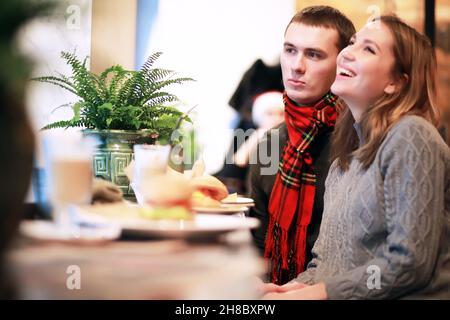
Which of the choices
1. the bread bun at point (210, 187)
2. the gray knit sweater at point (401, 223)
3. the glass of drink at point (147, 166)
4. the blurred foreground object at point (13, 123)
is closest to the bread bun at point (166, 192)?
the glass of drink at point (147, 166)

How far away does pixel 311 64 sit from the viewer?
5.35 feet

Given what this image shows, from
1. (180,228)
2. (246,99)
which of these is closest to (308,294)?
(180,228)

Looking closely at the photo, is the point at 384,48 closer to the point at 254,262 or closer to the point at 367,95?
the point at 367,95

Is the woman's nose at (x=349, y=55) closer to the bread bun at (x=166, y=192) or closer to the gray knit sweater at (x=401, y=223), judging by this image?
the gray knit sweater at (x=401, y=223)

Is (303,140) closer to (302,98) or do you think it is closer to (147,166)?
(302,98)

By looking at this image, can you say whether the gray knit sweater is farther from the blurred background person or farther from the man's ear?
the blurred background person

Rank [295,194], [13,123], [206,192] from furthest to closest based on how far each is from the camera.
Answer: [295,194], [206,192], [13,123]

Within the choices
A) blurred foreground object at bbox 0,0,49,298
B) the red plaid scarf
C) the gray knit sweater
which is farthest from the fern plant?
blurred foreground object at bbox 0,0,49,298

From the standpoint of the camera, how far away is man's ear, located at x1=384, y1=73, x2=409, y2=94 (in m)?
1.14

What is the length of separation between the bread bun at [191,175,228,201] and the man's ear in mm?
408

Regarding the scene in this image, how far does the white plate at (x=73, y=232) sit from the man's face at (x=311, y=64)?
1.04 meters

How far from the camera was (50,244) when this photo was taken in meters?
0.63

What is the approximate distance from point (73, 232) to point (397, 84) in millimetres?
728
